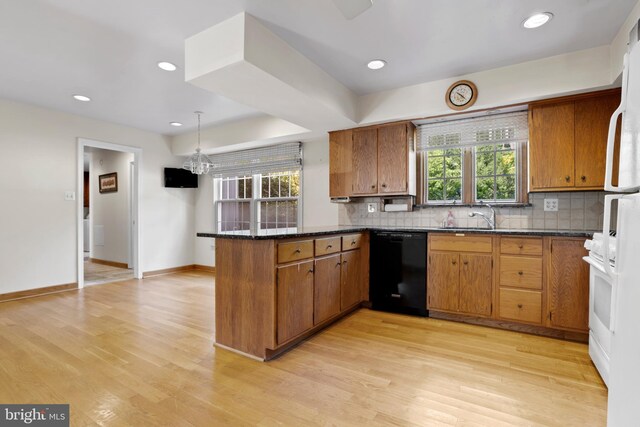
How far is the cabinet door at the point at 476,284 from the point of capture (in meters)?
2.97

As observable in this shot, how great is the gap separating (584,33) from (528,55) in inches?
15.7

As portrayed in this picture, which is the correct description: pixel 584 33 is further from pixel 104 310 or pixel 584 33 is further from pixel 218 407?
pixel 104 310

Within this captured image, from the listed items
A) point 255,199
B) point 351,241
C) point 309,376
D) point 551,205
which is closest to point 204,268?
point 255,199

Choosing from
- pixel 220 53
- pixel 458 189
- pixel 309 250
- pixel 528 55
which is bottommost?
pixel 309 250

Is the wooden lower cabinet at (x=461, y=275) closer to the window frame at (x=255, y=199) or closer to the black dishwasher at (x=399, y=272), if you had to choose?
the black dishwasher at (x=399, y=272)

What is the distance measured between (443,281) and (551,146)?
5.34 feet

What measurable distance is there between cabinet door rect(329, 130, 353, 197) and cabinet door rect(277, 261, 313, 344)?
159 cm

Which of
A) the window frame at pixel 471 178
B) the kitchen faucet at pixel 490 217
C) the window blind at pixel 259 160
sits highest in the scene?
the window blind at pixel 259 160

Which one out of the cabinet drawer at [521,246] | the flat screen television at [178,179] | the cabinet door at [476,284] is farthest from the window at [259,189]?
the cabinet drawer at [521,246]

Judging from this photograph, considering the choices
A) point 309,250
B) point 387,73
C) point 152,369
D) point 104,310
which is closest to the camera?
point 152,369

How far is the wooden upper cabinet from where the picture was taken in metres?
2.74

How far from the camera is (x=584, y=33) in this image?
243 cm

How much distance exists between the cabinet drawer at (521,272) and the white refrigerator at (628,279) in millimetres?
1787

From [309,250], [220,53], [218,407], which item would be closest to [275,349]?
[218,407]
